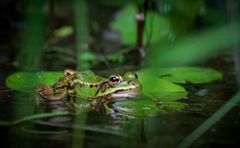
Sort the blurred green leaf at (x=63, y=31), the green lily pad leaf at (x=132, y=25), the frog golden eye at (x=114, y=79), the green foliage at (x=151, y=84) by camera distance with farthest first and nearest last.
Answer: the blurred green leaf at (x=63, y=31) < the green lily pad leaf at (x=132, y=25) < the frog golden eye at (x=114, y=79) < the green foliage at (x=151, y=84)

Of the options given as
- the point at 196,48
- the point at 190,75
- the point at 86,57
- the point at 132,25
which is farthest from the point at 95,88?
the point at 132,25

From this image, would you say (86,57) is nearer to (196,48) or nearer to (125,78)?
(125,78)

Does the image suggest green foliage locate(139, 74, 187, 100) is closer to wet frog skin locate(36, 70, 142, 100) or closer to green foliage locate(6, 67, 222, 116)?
green foliage locate(6, 67, 222, 116)

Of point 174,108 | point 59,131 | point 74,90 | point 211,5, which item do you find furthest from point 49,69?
point 211,5

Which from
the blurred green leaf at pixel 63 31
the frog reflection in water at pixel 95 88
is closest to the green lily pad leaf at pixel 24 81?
the frog reflection in water at pixel 95 88

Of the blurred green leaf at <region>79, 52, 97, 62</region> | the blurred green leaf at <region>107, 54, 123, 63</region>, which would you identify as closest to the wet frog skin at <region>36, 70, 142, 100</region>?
the blurred green leaf at <region>79, 52, 97, 62</region>

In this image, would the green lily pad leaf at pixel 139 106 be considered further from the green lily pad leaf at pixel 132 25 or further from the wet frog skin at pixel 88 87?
the green lily pad leaf at pixel 132 25

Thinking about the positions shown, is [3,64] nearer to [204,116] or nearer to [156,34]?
Result: [156,34]
